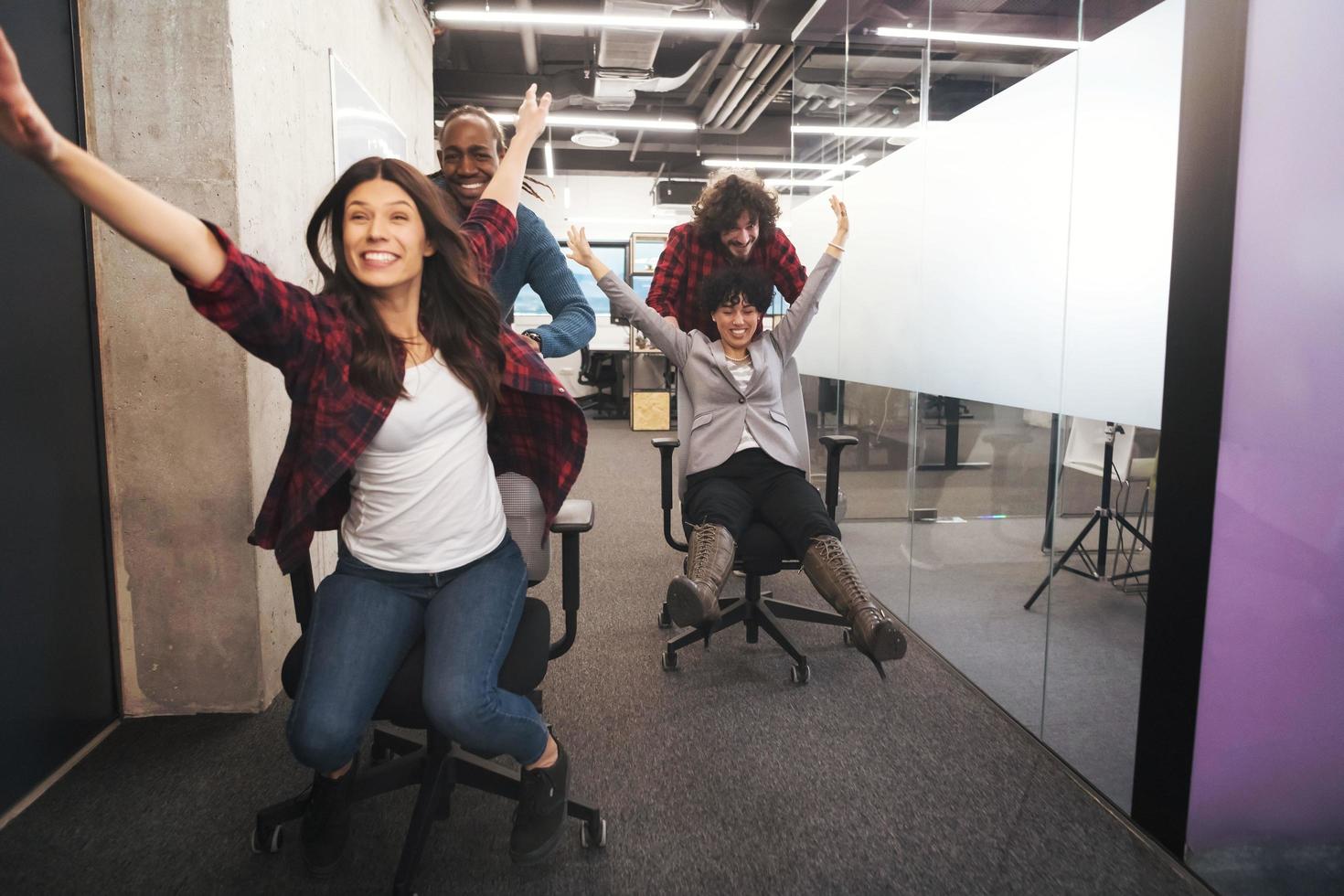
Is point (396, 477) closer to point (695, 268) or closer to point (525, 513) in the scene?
point (525, 513)

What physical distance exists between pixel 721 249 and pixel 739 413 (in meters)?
0.68

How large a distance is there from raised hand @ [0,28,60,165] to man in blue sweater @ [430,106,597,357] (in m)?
0.97

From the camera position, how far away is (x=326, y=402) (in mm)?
1291

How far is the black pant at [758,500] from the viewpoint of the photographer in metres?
2.21

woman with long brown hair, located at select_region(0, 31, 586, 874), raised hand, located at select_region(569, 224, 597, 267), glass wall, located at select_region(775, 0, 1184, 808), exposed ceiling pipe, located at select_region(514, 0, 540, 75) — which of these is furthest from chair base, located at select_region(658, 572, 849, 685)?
exposed ceiling pipe, located at select_region(514, 0, 540, 75)

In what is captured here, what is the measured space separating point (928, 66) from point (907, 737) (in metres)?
2.15

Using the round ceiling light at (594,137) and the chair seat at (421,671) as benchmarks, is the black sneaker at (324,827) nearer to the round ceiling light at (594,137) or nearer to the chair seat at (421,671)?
the chair seat at (421,671)

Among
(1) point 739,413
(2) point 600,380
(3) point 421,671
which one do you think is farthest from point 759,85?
(3) point 421,671

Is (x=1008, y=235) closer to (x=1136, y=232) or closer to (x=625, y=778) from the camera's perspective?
(x=1136, y=232)

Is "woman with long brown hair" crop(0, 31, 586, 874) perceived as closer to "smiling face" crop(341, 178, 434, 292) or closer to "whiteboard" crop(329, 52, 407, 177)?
"smiling face" crop(341, 178, 434, 292)

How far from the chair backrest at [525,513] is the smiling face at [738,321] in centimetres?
110

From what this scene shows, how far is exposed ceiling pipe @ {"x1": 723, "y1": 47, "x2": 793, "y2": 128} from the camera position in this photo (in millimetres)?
5875

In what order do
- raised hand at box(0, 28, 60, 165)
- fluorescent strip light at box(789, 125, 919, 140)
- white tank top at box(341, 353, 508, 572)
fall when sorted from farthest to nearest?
fluorescent strip light at box(789, 125, 919, 140)
white tank top at box(341, 353, 508, 572)
raised hand at box(0, 28, 60, 165)

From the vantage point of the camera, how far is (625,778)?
1.79 metres
